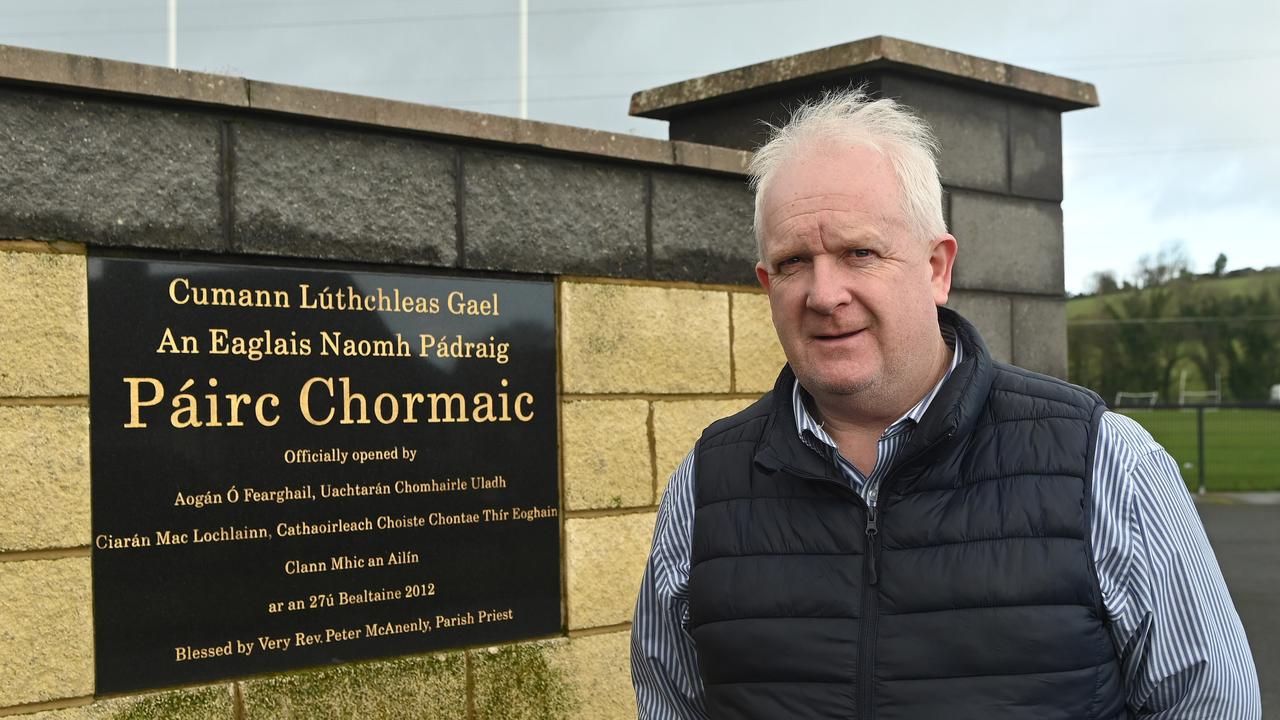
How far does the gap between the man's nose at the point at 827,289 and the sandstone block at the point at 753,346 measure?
2.77m

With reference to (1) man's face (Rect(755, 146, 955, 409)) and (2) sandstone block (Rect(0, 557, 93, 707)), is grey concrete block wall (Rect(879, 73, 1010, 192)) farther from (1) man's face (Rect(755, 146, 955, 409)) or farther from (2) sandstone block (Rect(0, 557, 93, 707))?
(2) sandstone block (Rect(0, 557, 93, 707))

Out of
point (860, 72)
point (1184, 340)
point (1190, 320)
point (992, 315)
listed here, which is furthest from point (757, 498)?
point (1190, 320)

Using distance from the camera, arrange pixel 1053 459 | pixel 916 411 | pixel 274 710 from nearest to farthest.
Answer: pixel 1053 459 → pixel 916 411 → pixel 274 710

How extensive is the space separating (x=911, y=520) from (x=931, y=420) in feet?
0.53

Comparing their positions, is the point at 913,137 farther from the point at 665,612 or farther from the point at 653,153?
the point at 653,153

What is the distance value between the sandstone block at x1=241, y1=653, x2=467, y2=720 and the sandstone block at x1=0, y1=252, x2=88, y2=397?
1.09 m

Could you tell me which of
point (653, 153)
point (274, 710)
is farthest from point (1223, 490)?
point (274, 710)

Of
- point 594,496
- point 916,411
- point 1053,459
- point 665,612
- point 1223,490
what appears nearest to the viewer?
point 1053,459

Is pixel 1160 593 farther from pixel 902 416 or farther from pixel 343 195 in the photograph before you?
pixel 343 195

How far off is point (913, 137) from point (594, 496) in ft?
8.28

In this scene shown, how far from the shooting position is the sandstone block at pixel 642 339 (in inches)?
167

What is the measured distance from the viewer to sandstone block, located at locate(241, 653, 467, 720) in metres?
3.62

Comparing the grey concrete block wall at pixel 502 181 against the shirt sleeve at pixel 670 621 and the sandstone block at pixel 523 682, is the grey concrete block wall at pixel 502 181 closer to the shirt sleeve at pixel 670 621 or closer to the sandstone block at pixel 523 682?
the sandstone block at pixel 523 682

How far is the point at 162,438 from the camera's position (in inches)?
136
